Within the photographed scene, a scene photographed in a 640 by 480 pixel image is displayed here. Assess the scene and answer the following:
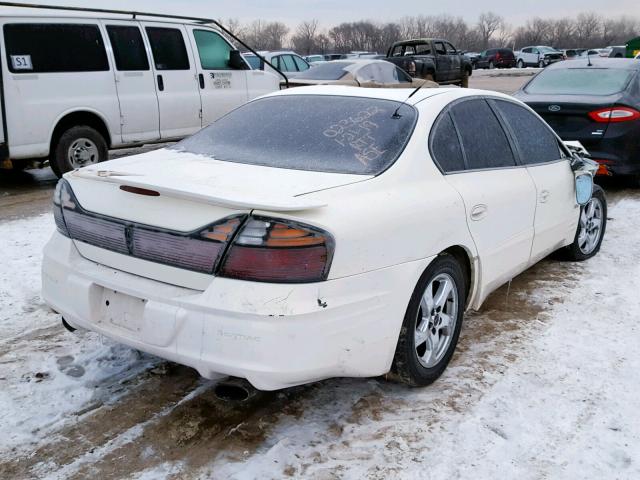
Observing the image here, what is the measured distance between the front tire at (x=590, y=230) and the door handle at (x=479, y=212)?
76.8 inches

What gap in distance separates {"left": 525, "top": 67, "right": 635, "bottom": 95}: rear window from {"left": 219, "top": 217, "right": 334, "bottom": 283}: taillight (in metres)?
6.38

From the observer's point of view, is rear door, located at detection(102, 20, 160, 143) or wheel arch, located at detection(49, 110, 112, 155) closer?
wheel arch, located at detection(49, 110, 112, 155)

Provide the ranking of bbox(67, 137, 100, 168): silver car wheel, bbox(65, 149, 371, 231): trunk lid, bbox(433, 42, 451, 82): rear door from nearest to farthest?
bbox(65, 149, 371, 231): trunk lid < bbox(67, 137, 100, 168): silver car wheel < bbox(433, 42, 451, 82): rear door

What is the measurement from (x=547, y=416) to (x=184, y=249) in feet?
6.20

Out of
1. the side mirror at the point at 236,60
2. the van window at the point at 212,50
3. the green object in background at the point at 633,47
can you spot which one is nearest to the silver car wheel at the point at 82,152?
the van window at the point at 212,50

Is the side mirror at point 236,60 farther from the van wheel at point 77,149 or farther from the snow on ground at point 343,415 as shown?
the snow on ground at point 343,415

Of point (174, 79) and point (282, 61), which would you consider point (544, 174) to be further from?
point (282, 61)

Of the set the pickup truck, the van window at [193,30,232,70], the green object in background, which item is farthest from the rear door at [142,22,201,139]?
the green object in background

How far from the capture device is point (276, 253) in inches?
A: 101

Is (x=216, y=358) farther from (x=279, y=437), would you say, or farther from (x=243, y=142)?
(x=243, y=142)

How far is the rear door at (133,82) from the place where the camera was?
27.4ft

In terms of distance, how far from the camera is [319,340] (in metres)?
2.62

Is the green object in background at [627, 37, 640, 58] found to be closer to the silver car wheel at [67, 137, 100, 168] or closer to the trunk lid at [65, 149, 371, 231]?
the silver car wheel at [67, 137, 100, 168]

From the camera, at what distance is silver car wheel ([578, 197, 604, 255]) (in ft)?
17.5
